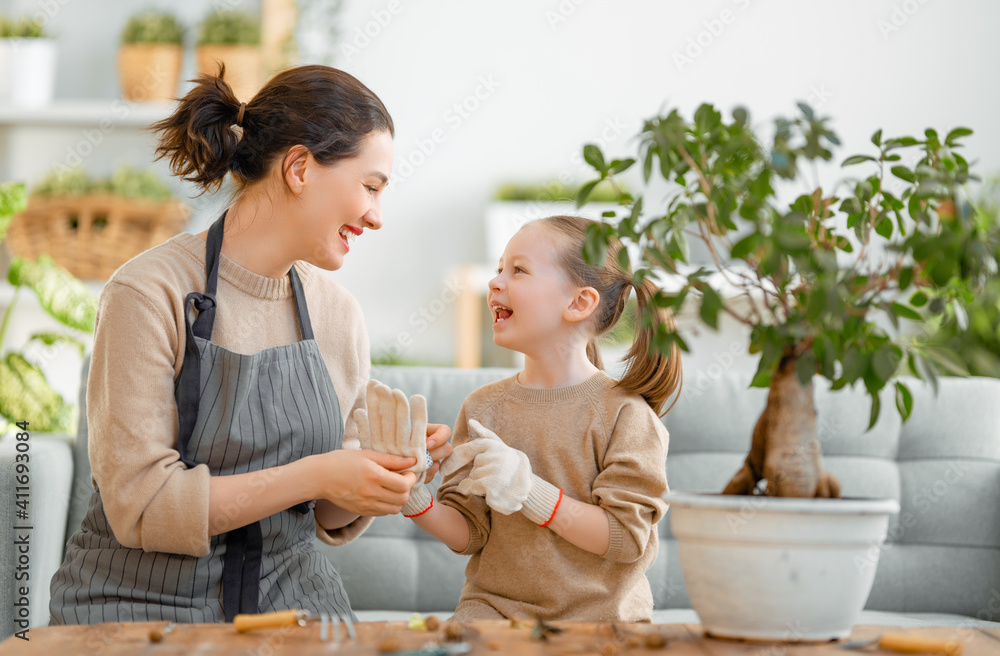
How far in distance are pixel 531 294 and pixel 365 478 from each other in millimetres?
419

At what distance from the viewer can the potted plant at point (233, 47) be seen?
3.09 m

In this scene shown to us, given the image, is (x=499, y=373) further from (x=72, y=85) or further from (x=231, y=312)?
(x=72, y=85)

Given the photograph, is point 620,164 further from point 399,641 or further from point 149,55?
point 149,55

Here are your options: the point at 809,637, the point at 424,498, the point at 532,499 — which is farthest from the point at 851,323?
the point at 424,498

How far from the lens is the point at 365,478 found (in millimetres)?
1109

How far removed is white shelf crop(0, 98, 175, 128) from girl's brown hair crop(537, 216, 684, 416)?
7.24 feet

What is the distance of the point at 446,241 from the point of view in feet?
12.7

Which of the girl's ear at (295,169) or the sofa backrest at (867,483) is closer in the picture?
the girl's ear at (295,169)

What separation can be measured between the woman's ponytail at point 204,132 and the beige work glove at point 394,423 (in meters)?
0.47
